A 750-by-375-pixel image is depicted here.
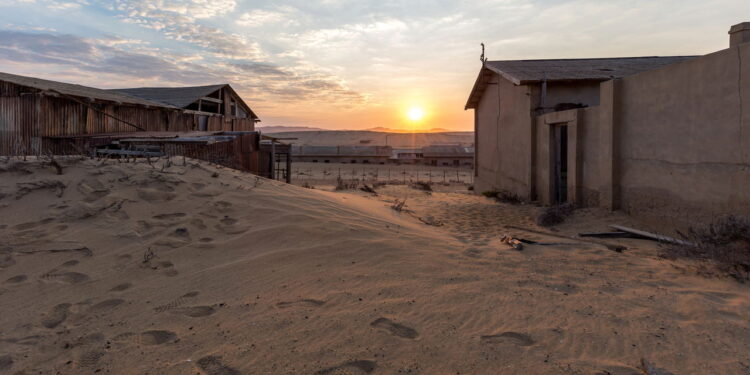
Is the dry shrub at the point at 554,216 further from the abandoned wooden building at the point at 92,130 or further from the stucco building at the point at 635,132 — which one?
the abandoned wooden building at the point at 92,130

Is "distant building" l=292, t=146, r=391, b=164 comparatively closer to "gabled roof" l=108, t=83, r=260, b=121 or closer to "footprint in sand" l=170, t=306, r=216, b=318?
"gabled roof" l=108, t=83, r=260, b=121

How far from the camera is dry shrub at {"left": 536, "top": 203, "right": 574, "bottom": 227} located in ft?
27.8

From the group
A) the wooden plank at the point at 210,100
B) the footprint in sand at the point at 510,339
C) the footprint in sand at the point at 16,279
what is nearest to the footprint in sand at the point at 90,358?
the footprint in sand at the point at 16,279

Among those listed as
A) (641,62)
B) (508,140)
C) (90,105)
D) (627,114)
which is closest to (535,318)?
(627,114)

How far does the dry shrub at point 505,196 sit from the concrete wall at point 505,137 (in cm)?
17

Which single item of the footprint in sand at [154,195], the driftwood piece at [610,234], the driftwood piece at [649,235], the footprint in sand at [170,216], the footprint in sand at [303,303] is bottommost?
the footprint in sand at [303,303]

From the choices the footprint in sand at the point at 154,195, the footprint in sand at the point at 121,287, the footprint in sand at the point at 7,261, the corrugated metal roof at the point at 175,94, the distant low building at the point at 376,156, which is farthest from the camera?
the distant low building at the point at 376,156

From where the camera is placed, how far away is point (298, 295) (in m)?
3.46

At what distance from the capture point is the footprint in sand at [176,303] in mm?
3193

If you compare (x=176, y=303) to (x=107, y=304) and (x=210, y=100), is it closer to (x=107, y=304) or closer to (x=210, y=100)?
(x=107, y=304)

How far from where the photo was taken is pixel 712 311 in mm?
3336

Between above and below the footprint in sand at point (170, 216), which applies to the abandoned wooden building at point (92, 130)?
above

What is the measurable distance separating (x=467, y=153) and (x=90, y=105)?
28664 mm

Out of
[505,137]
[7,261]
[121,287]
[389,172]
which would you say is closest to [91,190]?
[7,261]
